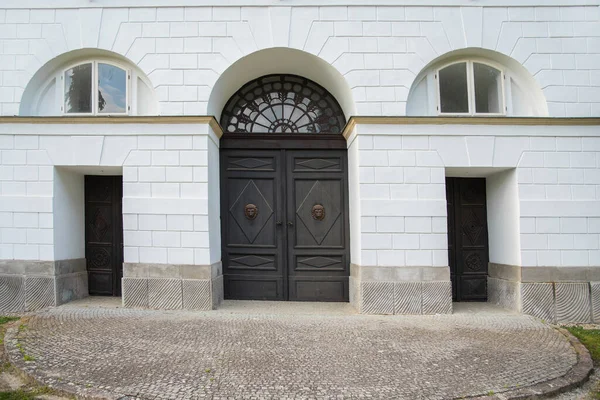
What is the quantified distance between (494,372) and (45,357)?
4.70 m

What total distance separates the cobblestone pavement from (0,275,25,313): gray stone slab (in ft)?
2.15

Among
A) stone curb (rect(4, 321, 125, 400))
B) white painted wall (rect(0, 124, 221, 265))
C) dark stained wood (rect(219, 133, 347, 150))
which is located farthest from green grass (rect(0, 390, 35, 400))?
dark stained wood (rect(219, 133, 347, 150))

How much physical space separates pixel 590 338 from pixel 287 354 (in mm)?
4116

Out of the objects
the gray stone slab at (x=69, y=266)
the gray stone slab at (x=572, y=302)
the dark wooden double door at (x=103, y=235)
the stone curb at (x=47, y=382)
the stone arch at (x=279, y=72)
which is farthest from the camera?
Answer: the dark wooden double door at (x=103, y=235)

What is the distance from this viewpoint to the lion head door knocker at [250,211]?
7891 mm

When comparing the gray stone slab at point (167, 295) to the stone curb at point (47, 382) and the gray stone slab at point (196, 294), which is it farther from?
the stone curb at point (47, 382)

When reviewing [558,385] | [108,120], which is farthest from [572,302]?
[108,120]

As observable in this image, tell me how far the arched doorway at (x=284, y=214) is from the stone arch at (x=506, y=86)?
59.1 inches

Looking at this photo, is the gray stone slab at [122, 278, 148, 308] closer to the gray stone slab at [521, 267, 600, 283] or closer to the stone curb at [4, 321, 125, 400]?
the stone curb at [4, 321, 125, 400]

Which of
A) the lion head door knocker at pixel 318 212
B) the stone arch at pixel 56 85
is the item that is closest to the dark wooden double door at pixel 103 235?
the stone arch at pixel 56 85

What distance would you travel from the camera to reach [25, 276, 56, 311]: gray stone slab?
22.6ft

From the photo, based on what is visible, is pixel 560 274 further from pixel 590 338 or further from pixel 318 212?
pixel 318 212

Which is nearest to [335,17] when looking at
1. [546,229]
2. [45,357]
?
[546,229]

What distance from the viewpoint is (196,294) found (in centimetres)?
686
